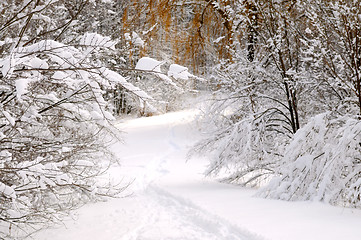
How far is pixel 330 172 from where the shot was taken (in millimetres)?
5344

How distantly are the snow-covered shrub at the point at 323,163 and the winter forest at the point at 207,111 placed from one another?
2 cm

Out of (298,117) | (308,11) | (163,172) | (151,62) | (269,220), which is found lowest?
(163,172)

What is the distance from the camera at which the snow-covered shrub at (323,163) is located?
17.1 feet

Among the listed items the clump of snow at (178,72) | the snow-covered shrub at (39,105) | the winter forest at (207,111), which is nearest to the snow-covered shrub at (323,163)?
the winter forest at (207,111)

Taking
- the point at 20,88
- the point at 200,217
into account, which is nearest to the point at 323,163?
the point at 200,217

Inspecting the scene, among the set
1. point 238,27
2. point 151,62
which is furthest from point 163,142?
point 151,62

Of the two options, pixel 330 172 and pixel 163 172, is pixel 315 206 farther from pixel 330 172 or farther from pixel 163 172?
pixel 163 172

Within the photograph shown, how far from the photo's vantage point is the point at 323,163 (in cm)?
558

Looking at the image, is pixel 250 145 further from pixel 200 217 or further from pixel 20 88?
pixel 20 88

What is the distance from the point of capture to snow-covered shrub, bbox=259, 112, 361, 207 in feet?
17.1

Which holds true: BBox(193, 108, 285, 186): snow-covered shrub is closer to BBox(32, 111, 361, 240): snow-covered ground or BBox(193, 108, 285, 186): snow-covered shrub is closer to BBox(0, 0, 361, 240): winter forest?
BBox(0, 0, 361, 240): winter forest

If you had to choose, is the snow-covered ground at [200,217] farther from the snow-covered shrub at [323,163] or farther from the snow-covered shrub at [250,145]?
the snow-covered shrub at [250,145]

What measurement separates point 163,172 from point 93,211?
498 cm

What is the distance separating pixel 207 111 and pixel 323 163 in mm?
3347
